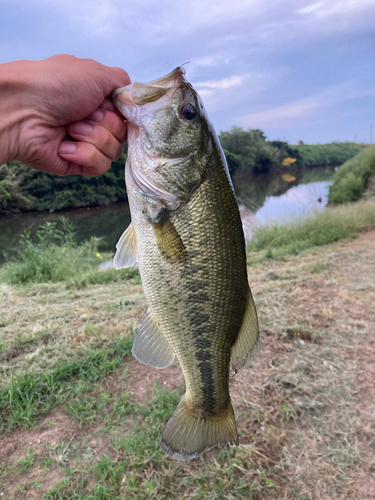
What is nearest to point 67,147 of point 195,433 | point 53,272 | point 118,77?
point 118,77

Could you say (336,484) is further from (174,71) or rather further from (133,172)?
(174,71)

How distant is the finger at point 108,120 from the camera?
1780 millimetres

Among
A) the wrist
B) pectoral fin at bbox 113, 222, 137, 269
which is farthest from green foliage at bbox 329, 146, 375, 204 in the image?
the wrist

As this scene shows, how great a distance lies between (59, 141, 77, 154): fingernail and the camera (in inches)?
71.6

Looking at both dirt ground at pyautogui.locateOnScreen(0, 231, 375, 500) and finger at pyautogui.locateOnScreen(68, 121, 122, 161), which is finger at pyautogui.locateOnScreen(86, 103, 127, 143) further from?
dirt ground at pyautogui.locateOnScreen(0, 231, 375, 500)

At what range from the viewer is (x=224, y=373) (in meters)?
1.74

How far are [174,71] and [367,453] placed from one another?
3.27m

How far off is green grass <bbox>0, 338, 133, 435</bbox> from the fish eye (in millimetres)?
2751

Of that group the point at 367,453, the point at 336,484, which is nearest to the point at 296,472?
the point at 336,484

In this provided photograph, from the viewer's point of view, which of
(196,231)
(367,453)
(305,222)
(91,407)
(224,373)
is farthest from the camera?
(305,222)

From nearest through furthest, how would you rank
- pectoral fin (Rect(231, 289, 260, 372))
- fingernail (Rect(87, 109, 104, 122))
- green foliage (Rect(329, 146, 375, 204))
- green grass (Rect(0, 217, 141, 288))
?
pectoral fin (Rect(231, 289, 260, 372))
fingernail (Rect(87, 109, 104, 122))
green grass (Rect(0, 217, 141, 288))
green foliage (Rect(329, 146, 375, 204))

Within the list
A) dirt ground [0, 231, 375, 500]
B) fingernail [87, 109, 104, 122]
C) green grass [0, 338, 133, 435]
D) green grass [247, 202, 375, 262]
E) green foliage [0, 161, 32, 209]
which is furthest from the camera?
green foliage [0, 161, 32, 209]

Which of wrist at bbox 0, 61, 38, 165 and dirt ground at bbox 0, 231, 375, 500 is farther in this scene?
dirt ground at bbox 0, 231, 375, 500

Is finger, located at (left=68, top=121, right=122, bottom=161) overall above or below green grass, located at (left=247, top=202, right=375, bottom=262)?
above
